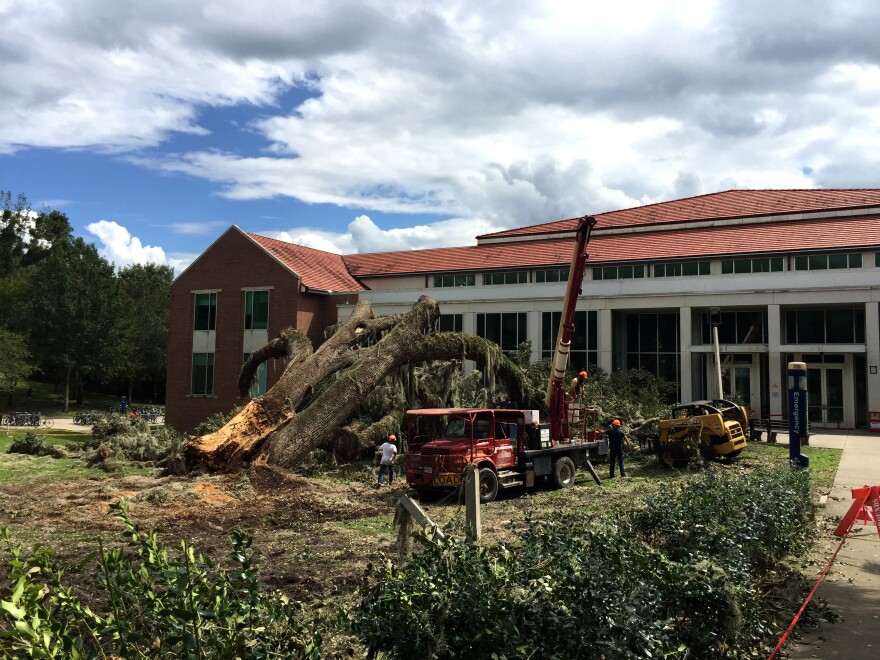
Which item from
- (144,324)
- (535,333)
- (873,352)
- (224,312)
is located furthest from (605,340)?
(144,324)

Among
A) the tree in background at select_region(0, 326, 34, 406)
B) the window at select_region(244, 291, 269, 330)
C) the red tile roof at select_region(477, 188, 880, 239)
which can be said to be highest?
the red tile roof at select_region(477, 188, 880, 239)

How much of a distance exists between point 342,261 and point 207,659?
138 ft

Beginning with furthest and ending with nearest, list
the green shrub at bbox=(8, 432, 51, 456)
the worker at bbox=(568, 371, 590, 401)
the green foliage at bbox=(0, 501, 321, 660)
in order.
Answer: the green shrub at bbox=(8, 432, 51, 456), the worker at bbox=(568, 371, 590, 401), the green foliage at bbox=(0, 501, 321, 660)

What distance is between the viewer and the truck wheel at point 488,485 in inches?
579

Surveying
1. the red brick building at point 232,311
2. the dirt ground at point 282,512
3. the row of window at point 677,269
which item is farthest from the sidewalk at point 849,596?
the red brick building at point 232,311

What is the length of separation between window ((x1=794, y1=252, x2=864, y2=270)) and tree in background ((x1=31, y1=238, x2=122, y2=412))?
46693 mm

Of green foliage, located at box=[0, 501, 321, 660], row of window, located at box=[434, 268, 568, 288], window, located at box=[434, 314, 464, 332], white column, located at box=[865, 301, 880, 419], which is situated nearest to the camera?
green foliage, located at box=[0, 501, 321, 660]

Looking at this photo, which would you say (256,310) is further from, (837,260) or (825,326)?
(837,260)

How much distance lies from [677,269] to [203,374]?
84.2 ft

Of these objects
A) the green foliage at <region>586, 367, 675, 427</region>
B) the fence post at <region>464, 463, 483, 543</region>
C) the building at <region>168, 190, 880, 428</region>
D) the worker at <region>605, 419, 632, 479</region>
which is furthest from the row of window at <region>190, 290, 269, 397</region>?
the fence post at <region>464, 463, 483, 543</region>

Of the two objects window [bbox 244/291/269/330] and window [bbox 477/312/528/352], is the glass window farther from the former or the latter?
window [bbox 244/291/269/330]

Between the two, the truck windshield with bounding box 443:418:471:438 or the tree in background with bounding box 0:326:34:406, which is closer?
the truck windshield with bounding box 443:418:471:438

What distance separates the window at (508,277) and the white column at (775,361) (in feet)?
38.8

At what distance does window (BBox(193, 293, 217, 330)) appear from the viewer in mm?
38719
